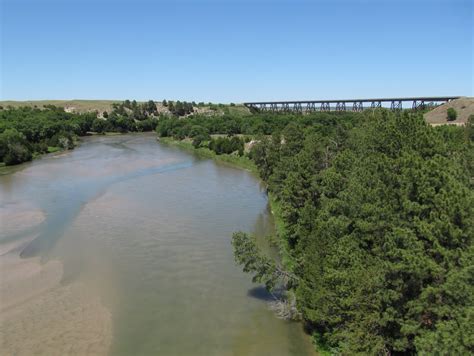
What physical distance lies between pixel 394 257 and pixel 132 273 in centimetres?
1692

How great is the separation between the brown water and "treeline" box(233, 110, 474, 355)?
3190 millimetres

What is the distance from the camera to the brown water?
19562 millimetres

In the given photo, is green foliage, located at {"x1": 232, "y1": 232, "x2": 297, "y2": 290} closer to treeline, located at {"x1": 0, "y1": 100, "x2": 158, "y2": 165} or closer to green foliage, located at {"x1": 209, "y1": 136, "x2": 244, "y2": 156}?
green foliage, located at {"x1": 209, "y1": 136, "x2": 244, "y2": 156}

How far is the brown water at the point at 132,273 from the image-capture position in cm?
1956

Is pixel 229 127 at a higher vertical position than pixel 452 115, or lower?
lower

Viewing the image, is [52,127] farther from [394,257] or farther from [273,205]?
[394,257]

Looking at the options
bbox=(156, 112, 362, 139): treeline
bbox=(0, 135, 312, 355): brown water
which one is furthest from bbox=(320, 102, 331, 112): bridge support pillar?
bbox=(0, 135, 312, 355): brown water

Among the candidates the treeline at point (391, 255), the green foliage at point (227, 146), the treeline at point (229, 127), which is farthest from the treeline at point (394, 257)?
the treeline at point (229, 127)

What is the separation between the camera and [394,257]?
14.7m

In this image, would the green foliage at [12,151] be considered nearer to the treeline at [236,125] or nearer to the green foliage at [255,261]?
the treeline at [236,125]

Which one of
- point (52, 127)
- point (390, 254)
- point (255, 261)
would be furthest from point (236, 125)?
point (390, 254)

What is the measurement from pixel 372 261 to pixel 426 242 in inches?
95.5

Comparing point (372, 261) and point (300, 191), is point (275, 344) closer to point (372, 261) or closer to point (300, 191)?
point (372, 261)

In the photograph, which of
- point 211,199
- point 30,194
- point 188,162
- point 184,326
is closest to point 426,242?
point 184,326
